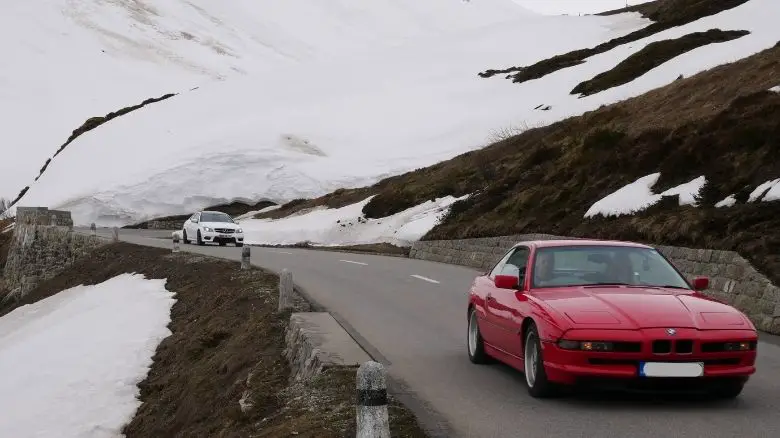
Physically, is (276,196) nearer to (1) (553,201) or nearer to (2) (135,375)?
(1) (553,201)

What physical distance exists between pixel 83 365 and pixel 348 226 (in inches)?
1159

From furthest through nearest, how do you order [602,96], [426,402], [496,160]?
[602,96]
[496,160]
[426,402]

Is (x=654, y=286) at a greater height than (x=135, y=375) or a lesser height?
greater

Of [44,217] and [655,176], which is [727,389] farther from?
[44,217]

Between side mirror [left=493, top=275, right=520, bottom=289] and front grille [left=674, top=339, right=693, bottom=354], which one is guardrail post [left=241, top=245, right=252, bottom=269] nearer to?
side mirror [left=493, top=275, right=520, bottom=289]

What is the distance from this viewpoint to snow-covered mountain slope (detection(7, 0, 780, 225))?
65250mm

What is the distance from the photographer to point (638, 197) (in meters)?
22.8

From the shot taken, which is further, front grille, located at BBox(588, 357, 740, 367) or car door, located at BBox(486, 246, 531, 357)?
car door, located at BBox(486, 246, 531, 357)

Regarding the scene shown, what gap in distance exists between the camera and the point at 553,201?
28.4 metres

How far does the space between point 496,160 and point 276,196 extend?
29.9 meters

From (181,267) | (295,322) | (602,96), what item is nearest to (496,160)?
(602,96)

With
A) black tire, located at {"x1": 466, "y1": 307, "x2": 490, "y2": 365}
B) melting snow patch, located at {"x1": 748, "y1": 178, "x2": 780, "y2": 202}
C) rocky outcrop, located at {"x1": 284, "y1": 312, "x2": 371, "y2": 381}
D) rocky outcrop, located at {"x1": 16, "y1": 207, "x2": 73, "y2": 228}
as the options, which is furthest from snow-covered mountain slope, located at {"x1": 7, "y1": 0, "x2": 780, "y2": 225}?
black tire, located at {"x1": 466, "y1": 307, "x2": 490, "y2": 365}

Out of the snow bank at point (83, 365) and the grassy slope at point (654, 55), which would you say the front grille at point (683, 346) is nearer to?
the snow bank at point (83, 365)

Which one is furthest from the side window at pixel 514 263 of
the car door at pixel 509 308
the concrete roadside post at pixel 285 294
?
the concrete roadside post at pixel 285 294
